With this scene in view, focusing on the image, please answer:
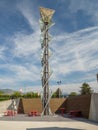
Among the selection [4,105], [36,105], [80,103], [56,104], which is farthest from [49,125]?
[4,105]

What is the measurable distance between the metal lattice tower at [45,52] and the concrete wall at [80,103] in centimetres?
339

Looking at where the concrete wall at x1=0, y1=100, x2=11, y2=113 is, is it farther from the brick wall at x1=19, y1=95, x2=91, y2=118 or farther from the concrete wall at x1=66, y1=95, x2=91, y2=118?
the concrete wall at x1=66, y1=95, x2=91, y2=118

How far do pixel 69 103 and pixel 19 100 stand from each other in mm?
8914

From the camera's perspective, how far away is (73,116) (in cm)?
2892

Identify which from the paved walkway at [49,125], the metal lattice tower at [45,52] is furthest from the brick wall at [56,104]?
the paved walkway at [49,125]

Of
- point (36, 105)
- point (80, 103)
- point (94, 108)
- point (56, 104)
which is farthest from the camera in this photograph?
point (36, 105)

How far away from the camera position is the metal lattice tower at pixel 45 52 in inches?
1277

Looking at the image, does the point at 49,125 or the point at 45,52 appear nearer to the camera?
the point at 49,125

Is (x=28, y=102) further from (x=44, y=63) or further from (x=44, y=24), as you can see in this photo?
(x=44, y=24)

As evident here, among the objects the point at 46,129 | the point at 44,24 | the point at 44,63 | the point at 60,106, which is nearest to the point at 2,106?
the point at 60,106

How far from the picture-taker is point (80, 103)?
3034 cm

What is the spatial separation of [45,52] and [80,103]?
820cm

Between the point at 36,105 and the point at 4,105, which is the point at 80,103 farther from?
the point at 4,105

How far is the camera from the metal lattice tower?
32.4 meters
